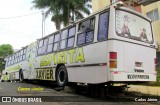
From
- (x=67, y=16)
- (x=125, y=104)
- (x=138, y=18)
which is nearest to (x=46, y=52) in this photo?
(x=138, y=18)

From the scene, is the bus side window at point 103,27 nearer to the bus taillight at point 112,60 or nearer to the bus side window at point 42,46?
the bus taillight at point 112,60

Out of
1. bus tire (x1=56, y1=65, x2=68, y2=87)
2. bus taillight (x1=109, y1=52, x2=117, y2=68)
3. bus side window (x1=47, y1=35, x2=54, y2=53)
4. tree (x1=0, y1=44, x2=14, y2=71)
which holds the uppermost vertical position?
tree (x1=0, y1=44, x2=14, y2=71)

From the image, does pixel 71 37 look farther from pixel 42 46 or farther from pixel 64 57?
pixel 42 46

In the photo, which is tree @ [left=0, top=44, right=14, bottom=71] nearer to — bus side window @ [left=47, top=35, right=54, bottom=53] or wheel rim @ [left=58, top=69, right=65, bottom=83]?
bus side window @ [left=47, top=35, right=54, bottom=53]

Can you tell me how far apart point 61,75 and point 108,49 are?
13.4 ft

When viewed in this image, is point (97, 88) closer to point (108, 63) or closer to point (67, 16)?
point (108, 63)

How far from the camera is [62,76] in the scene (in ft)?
42.0

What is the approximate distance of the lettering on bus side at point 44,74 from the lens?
13.9m

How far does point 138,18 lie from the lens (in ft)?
35.4

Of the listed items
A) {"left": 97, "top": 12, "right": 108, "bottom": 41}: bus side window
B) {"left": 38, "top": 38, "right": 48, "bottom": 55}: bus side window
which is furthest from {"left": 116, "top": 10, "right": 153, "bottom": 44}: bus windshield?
{"left": 38, "top": 38, "right": 48, "bottom": 55}: bus side window

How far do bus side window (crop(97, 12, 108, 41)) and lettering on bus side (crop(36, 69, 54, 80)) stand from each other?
4660 millimetres

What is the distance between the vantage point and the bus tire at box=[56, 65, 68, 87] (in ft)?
39.9

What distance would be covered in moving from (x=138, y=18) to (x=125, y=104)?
348cm

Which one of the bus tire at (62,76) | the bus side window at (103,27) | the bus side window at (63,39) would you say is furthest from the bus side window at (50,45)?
the bus side window at (103,27)
